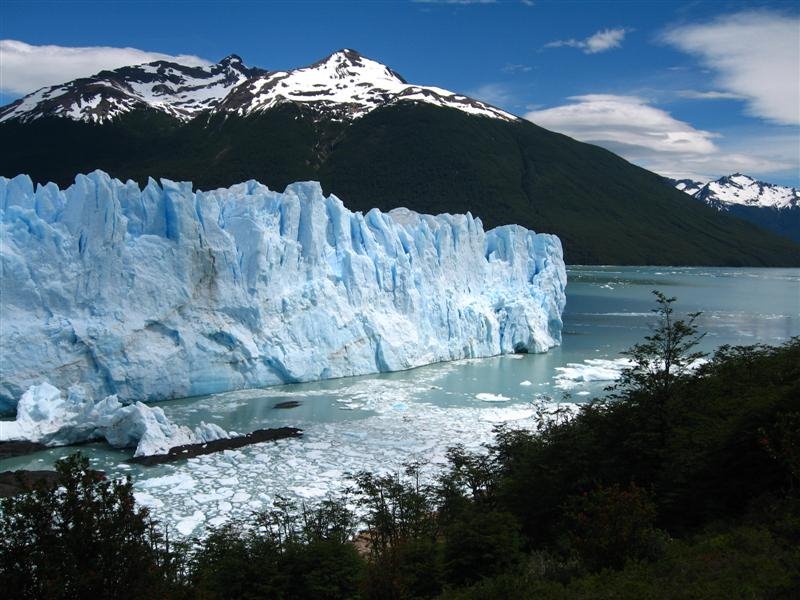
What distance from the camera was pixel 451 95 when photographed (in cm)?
12538

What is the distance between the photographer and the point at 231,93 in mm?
117250

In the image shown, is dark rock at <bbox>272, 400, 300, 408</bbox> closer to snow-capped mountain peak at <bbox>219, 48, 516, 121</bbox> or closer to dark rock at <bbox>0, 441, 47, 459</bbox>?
dark rock at <bbox>0, 441, 47, 459</bbox>

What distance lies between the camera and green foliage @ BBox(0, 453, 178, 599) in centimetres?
526

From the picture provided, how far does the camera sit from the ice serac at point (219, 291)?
59.0ft

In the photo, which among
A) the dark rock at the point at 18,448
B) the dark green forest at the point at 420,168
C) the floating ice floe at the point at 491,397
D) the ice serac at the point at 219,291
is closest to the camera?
the dark rock at the point at 18,448

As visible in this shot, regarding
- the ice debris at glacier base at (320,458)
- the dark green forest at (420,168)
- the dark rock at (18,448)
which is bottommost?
the ice debris at glacier base at (320,458)

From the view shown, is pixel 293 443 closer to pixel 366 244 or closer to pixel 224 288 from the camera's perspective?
pixel 224 288

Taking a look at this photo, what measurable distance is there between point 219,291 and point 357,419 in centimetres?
616

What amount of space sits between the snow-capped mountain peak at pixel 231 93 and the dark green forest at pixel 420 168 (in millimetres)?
3670

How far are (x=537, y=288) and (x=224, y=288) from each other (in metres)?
14.0

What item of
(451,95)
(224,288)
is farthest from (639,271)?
(224,288)

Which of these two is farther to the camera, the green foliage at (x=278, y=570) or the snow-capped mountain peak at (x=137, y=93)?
the snow-capped mountain peak at (x=137, y=93)

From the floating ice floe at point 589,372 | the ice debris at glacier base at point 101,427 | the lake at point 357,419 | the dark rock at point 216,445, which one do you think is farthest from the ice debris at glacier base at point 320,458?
the floating ice floe at point 589,372

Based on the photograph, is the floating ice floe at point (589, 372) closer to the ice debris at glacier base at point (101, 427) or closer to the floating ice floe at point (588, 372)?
the floating ice floe at point (588, 372)
